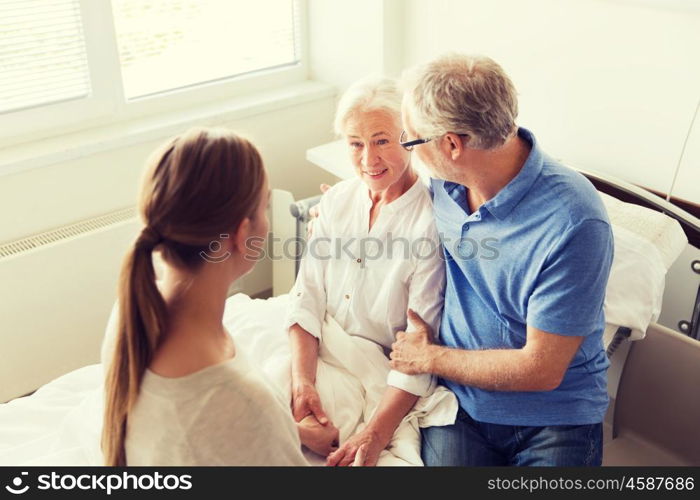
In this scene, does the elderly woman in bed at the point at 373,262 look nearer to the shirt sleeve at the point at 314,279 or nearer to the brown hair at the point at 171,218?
the shirt sleeve at the point at 314,279

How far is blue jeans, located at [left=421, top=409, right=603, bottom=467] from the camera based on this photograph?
1484 mm

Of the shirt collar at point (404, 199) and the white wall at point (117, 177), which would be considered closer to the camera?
the shirt collar at point (404, 199)

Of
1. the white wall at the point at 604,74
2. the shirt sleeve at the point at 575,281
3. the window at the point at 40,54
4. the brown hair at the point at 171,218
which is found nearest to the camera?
the brown hair at the point at 171,218

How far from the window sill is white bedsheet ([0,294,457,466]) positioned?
2.63 feet

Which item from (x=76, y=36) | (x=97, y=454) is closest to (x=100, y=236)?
(x=76, y=36)

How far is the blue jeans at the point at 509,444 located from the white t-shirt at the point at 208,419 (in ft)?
1.82

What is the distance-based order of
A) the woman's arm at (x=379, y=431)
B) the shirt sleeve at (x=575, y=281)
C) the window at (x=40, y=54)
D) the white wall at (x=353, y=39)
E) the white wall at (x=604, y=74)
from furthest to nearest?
the white wall at (x=353, y=39)
the window at (x=40, y=54)
the white wall at (x=604, y=74)
the woman's arm at (x=379, y=431)
the shirt sleeve at (x=575, y=281)

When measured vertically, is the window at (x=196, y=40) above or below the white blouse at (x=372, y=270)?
above

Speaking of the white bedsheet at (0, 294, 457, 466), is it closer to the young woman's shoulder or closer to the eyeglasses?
the young woman's shoulder

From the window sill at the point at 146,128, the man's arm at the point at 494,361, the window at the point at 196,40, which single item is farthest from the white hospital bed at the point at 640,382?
the window at the point at 196,40

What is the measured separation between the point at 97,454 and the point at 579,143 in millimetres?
1562

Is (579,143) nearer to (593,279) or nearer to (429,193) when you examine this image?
(429,193)

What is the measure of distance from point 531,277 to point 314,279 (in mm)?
572

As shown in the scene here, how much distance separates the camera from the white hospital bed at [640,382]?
158 cm
